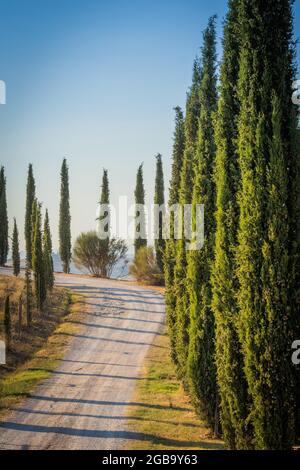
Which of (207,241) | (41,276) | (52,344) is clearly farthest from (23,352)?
(207,241)

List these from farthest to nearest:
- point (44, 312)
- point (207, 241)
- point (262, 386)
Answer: point (44, 312) → point (207, 241) → point (262, 386)

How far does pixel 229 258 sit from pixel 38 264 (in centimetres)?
1909

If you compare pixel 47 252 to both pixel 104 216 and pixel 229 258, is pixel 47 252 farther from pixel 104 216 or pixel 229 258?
pixel 229 258

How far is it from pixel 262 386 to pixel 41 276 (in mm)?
20132

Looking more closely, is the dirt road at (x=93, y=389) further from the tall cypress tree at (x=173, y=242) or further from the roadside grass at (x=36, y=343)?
the tall cypress tree at (x=173, y=242)

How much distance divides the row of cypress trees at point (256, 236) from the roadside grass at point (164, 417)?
0.73 metres

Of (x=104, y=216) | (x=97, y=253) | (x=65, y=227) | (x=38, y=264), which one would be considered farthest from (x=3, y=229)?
(x=38, y=264)

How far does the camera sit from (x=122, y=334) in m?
22.4

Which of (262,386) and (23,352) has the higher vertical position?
(262,386)

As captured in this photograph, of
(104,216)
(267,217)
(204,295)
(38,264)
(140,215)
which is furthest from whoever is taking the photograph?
(104,216)

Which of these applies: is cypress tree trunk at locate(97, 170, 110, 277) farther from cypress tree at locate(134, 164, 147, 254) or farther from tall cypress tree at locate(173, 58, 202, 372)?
tall cypress tree at locate(173, 58, 202, 372)

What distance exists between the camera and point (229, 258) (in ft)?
30.1

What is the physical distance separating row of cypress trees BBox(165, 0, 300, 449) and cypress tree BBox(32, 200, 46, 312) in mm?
16628
